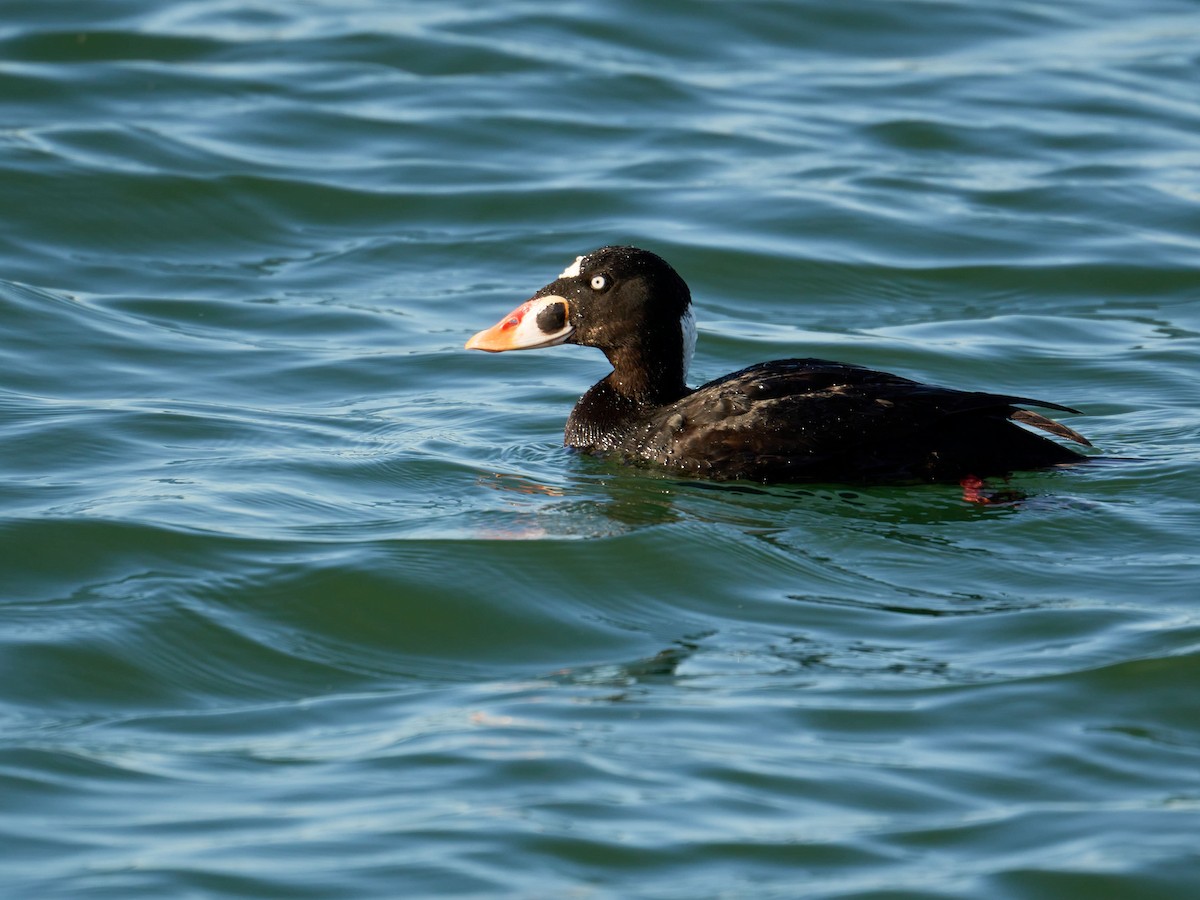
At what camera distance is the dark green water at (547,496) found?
530 centimetres

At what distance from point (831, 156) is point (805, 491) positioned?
7560 mm

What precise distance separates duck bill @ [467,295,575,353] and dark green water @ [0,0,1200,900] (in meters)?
0.49

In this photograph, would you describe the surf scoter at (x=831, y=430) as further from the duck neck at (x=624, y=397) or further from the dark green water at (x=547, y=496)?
the dark green water at (x=547, y=496)


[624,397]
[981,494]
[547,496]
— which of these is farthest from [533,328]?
[981,494]

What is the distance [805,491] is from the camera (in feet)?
26.5

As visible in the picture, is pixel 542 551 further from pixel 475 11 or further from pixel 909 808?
pixel 475 11

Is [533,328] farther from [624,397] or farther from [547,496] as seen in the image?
[547,496]

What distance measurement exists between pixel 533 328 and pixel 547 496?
122cm

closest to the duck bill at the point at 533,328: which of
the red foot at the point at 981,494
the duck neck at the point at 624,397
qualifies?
the duck neck at the point at 624,397

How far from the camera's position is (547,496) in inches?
326

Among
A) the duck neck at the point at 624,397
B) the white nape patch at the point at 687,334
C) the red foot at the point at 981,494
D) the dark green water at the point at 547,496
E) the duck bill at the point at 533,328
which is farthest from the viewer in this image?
the duck bill at the point at 533,328

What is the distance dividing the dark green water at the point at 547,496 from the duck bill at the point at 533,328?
19.1 inches

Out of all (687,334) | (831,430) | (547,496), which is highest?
(687,334)

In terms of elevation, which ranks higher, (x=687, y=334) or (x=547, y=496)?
(x=687, y=334)
